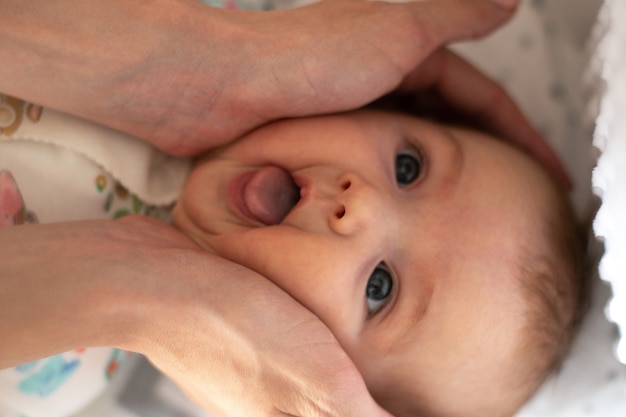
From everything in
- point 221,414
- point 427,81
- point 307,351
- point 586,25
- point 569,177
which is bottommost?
point 221,414

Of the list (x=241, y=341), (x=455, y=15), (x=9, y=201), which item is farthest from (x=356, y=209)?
(x=9, y=201)

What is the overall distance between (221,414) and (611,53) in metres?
0.69

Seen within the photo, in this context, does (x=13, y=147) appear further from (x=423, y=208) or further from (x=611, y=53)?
(x=611, y=53)

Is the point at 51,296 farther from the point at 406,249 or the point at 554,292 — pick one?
the point at 554,292

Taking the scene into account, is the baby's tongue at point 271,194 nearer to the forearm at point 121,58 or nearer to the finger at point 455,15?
the forearm at point 121,58

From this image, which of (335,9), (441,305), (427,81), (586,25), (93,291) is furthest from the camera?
(586,25)

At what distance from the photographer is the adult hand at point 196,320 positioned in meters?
0.73

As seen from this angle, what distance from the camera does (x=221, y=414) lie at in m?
0.94

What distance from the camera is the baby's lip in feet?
2.97

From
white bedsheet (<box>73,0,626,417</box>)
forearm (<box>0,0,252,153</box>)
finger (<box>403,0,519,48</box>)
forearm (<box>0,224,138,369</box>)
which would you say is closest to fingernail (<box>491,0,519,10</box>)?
finger (<box>403,0,519,48</box>)

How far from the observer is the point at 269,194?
91 centimetres

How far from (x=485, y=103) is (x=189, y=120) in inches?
20.6

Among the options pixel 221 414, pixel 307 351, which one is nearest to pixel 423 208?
pixel 307 351

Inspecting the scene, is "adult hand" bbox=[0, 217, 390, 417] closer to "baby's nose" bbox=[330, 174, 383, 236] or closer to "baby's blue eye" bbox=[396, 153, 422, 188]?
"baby's nose" bbox=[330, 174, 383, 236]
